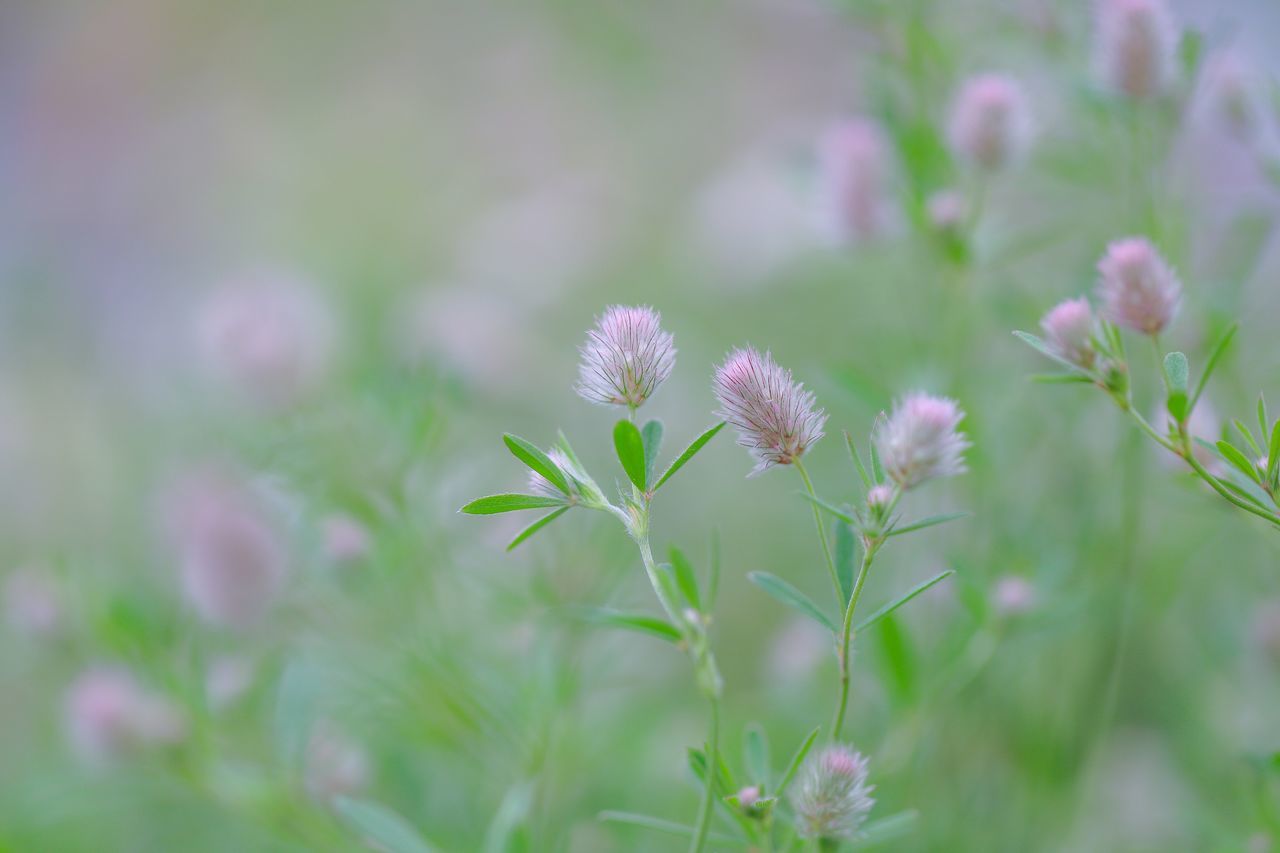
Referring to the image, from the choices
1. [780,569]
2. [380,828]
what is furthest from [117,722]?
[780,569]

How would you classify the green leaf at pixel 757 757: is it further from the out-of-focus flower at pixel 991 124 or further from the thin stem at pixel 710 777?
the out-of-focus flower at pixel 991 124

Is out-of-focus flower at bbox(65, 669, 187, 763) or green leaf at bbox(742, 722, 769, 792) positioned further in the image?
out-of-focus flower at bbox(65, 669, 187, 763)

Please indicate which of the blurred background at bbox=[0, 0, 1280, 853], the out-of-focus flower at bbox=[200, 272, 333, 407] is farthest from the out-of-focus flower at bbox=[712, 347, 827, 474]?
the out-of-focus flower at bbox=[200, 272, 333, 407]

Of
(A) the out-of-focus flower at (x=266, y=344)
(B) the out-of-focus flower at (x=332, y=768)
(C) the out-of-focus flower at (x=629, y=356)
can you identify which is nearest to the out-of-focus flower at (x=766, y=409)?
(C) the out-of-focus flower at (x=629, y=356)

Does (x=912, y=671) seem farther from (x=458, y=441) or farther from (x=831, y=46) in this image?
(x=831, y=46)

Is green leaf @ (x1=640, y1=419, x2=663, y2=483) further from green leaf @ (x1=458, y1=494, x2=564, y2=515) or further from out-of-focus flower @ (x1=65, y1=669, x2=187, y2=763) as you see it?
out-of-focus flower @ (x1=65, y1=669, x2=187, y2=763)

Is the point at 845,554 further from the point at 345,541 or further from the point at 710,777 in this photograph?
the point at 345,541
